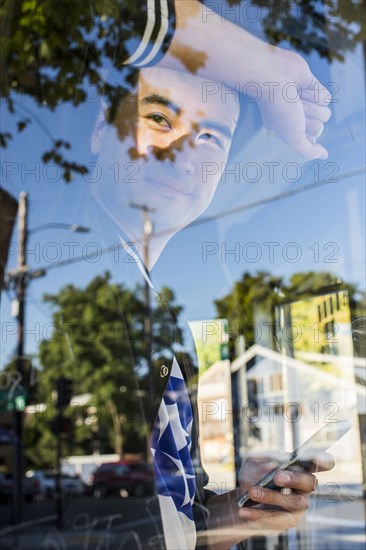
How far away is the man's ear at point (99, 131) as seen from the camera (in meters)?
1.33

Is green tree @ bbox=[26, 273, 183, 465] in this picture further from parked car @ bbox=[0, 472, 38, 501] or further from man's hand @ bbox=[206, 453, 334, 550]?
man's hand @ bbox=[206, 453, 334, 550]

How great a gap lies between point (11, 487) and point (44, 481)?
14 cm

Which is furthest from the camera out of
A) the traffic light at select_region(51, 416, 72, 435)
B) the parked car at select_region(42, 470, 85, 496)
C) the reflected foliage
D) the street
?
the traffic light at select_region(51, 416, 72, 435)

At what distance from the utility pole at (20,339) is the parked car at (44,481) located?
5cm

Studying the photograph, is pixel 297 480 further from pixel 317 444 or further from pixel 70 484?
pixel 70 484

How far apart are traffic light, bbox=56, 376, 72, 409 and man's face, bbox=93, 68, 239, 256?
1.35 meters

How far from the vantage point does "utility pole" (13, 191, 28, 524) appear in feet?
6.17

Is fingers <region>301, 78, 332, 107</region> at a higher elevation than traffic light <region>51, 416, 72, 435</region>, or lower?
higher

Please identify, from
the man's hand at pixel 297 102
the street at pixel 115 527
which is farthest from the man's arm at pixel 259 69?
the street at pixel 115 527

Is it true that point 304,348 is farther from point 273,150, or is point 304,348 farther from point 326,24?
point 326,24

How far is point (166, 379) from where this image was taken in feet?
3.88

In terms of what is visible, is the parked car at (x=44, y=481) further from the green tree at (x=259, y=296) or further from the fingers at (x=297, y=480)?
the fingers at (x=297, y=480)

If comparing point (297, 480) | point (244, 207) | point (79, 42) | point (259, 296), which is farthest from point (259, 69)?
point (79, 42)

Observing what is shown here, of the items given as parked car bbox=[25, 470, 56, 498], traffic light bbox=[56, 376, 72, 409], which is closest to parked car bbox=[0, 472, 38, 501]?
parked car bbox=[25, 470, 56, 498]
